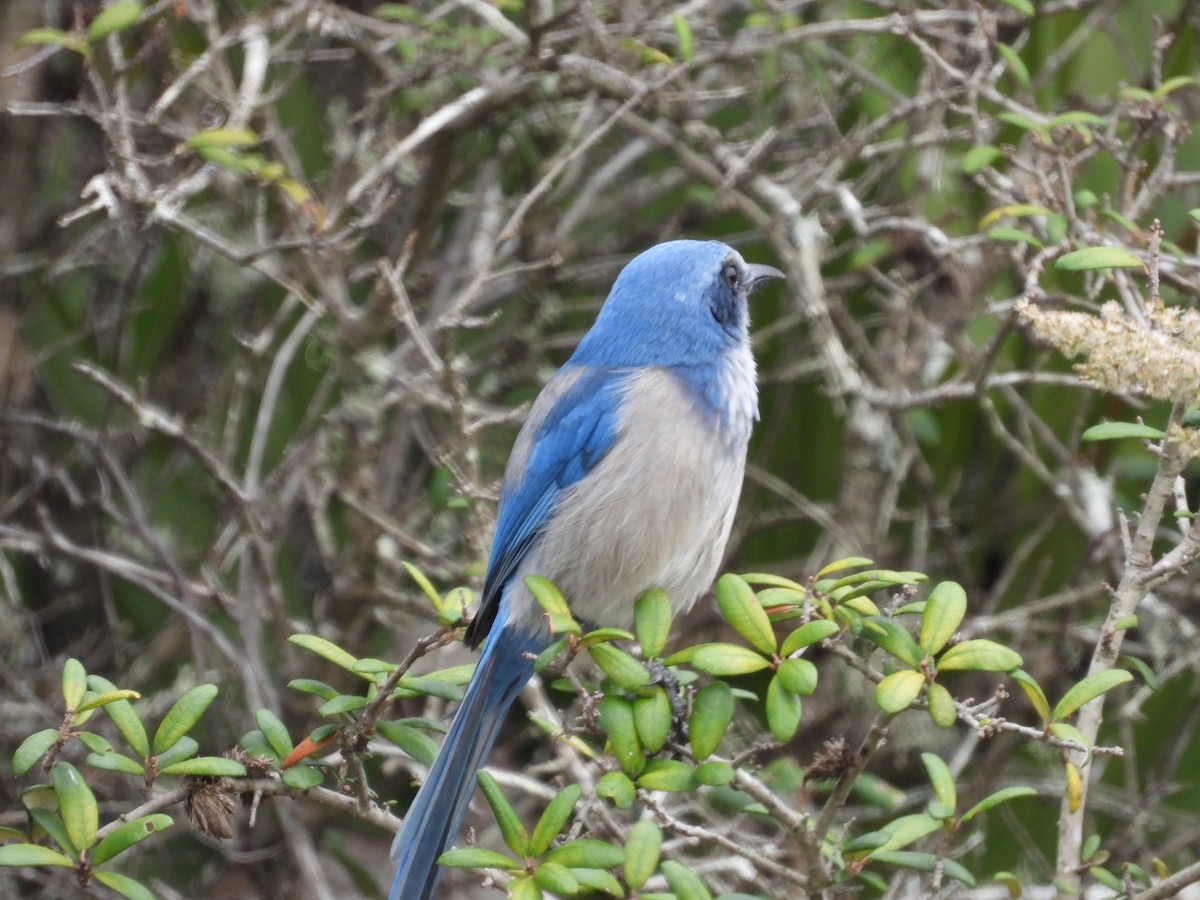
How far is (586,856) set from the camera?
6.88 ft

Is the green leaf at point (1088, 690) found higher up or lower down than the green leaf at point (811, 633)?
lower down

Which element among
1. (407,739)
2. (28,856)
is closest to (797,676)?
(407,739)

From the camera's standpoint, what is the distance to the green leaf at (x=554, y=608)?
2.23 m

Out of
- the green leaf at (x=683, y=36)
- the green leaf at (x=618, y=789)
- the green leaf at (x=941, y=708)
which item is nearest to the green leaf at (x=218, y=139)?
the green leaf at (x=683, y=36)

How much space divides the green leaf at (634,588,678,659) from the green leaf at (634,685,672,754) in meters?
0.07

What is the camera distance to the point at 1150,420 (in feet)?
13.9

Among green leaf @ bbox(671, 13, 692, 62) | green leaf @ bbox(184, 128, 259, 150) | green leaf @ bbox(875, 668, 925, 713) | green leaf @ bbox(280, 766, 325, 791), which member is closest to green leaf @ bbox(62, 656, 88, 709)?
green leaf @ bbox(280, 766, 325, 791)

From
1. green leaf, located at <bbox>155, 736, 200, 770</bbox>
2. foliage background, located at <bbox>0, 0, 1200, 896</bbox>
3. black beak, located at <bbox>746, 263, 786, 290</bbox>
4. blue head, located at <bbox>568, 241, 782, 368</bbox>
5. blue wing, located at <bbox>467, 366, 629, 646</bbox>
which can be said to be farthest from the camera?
foliage background, located at <bbox>0, 0, 1200, 896</bbox>

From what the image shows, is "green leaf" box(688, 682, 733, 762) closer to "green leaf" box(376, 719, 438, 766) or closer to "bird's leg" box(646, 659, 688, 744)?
"bird's leg" box(646, 659, 688, 744)

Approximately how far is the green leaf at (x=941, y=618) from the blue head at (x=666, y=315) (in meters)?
1.20

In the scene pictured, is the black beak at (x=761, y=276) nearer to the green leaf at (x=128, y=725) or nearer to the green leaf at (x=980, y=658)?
the green leaf at (x=980, y=658)

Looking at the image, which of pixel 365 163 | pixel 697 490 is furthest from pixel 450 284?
pixel 697 490

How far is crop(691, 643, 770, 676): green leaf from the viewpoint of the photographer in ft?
7.00

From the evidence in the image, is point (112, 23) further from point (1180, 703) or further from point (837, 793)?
point (1180, 703)
